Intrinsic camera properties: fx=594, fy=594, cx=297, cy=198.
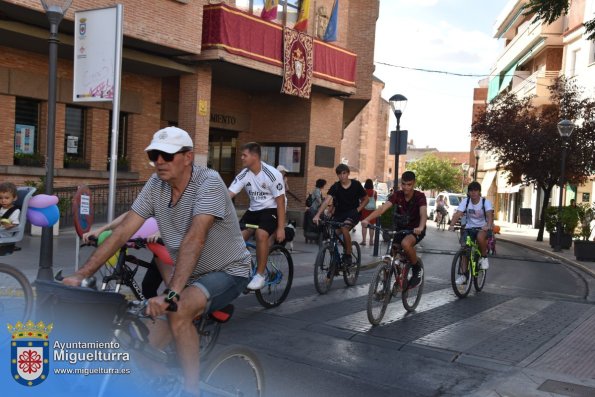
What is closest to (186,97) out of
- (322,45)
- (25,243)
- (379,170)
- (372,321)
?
(322,45)

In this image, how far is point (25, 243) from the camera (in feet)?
37.3

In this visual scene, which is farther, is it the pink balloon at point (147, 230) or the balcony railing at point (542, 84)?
the balcony railing at point (542, 84)

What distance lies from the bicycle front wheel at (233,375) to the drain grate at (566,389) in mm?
2732

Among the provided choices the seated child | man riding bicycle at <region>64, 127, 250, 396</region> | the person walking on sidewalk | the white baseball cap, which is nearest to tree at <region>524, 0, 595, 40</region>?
the person walking on sidewalk

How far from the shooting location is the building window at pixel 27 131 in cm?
1577

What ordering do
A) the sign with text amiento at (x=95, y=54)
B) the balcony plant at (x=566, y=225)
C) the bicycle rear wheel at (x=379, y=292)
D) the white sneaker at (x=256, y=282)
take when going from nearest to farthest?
the white sneaker at (x=256, y=282) → the bicycle rear wheel at (x=379, y=292) → the sign with text amiento at (x=95, y=54) → the balcony plant at (x=566, y=225)

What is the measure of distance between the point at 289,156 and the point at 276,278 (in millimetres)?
14559

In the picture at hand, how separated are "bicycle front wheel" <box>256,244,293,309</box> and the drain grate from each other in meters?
3.36

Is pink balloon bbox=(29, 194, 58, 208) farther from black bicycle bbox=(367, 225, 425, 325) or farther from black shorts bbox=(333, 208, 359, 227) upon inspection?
black shorts bbox=(333, 208, 359, 227)

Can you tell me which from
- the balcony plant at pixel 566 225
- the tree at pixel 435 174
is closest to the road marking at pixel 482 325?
the balcony plant at pixel 566 225

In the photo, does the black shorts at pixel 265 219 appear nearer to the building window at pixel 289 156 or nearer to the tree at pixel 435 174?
the building window at pixel 289 156

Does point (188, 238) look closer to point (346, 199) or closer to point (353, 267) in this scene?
point (346, 199)

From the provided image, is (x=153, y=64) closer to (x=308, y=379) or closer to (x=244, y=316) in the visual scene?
(x=244, y=316)

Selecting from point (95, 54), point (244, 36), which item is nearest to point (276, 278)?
point (95, 54)
